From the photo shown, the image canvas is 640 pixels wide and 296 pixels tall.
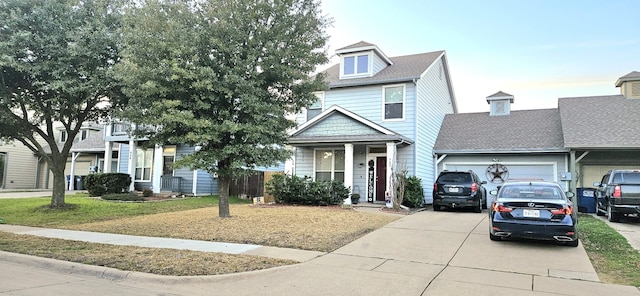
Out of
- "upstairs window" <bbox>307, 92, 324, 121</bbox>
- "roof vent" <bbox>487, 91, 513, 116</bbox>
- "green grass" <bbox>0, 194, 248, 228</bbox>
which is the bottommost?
"green grass" <bbox>0, 194, 248, 228</bbox>

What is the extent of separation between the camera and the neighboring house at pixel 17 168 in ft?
105

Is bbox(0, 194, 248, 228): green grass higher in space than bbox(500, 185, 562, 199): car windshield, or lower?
lower

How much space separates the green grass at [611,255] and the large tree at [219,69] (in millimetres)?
7630

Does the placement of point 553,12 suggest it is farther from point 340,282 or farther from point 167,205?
point 167,205

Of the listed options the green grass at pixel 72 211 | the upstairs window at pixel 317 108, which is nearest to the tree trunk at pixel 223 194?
the green grass at pixel 72 211

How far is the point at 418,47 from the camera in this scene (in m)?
24.1

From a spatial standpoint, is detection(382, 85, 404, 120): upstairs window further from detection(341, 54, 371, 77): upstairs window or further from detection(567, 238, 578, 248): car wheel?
detection(567, 238, 578, 248): car wheel

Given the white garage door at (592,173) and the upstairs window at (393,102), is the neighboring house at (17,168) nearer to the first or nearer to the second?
the upstairs window at (393,102)

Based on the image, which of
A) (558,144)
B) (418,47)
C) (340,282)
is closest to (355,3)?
(418,47)

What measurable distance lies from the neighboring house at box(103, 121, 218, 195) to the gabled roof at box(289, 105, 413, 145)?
781cm

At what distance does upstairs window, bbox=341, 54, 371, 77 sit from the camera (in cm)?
1989

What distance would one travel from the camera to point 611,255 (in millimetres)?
7926

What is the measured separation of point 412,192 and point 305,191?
14.2ft

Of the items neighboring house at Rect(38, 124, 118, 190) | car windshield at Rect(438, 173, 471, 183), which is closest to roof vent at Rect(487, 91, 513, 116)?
car windshield at Rect(438, 173, 471, 183)
